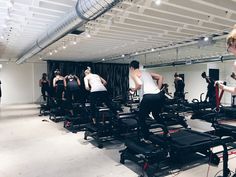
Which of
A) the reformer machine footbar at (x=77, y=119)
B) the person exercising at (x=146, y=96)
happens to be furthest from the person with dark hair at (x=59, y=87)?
the person exercising at (x=146, y=96)

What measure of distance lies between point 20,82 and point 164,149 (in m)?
12.3

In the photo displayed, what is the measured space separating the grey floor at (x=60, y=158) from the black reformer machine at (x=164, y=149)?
0.19 meters

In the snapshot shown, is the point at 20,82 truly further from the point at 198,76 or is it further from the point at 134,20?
the point at 198,76

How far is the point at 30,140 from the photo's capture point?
5145mm

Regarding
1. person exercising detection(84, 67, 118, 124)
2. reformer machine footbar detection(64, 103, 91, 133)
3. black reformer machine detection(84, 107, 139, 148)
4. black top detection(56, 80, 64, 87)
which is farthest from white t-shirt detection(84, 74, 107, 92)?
black top detection(56, 80, 64, 87)

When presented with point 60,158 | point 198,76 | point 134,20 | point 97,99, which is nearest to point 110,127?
point 97,99

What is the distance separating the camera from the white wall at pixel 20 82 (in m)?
13.0

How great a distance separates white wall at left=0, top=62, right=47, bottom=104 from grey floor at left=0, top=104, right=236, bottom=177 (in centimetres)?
801

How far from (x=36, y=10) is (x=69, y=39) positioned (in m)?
3.02

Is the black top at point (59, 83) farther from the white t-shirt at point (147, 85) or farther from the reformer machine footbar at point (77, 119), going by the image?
the white t-shirt at point (147, 85)

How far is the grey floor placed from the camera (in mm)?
3248

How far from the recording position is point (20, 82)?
1347 cm

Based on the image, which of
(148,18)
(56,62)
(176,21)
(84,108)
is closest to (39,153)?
(84,108)

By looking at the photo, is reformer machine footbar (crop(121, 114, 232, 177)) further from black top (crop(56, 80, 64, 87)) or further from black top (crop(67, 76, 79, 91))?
black top (crop(56, 80, 64, 87))
